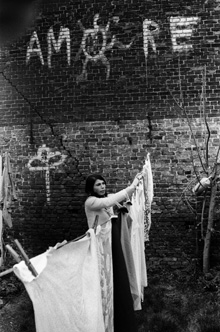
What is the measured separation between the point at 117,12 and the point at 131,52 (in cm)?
73

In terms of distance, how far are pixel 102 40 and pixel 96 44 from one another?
0.12 metres

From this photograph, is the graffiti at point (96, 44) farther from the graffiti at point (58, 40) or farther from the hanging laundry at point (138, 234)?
the hanging laundry at point (138, 234)

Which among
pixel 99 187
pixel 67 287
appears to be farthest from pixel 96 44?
pixel 67 287

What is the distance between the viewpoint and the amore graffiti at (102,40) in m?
6.47

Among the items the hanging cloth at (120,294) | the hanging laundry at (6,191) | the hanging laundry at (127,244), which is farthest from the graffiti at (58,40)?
the hanging cloth at (120,294)

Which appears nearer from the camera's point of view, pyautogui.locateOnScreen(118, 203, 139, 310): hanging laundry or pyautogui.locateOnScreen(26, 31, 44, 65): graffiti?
pyautogui.locateOnScreen(118, 203, 139, 310): hanging laundry

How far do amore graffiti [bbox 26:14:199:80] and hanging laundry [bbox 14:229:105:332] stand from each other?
441 cm

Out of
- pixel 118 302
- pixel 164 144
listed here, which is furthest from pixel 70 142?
pixel 118 302

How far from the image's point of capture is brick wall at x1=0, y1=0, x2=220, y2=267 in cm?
645

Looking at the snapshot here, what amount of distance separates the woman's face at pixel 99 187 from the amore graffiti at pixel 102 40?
9.56 feet

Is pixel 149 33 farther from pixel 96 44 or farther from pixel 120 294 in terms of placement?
pixel 120 294

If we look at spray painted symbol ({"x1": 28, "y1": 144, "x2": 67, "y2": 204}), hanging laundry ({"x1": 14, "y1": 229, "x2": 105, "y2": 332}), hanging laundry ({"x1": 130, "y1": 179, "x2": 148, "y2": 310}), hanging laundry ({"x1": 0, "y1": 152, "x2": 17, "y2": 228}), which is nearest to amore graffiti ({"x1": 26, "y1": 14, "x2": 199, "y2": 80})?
spray painted symbol ({"x1": 28, "y1": 144, "x2": 67, "y2": 204})

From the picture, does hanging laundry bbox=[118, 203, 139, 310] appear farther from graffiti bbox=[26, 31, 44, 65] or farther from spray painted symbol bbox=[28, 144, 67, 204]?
graffiti bbox=[26, 31, 44, 65]

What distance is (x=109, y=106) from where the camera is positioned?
6.64 metres
